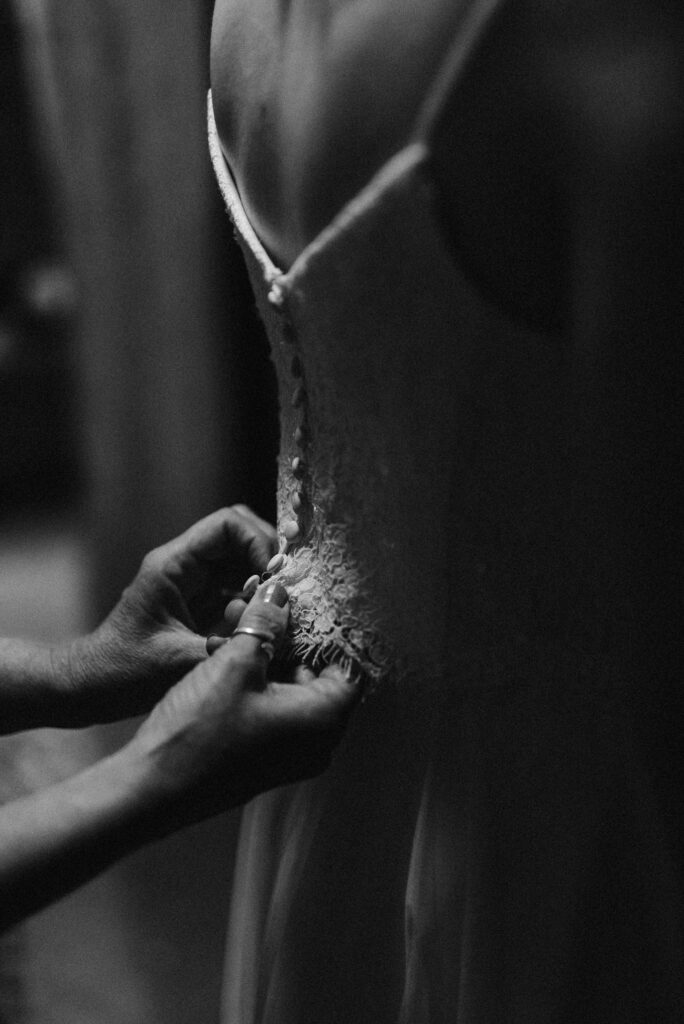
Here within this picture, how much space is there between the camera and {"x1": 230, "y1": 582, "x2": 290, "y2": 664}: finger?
1.99 ft

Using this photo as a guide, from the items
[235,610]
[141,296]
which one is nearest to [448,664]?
[235,610]

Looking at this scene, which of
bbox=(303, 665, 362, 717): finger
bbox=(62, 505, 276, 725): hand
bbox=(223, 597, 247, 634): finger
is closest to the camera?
bbox=(303, 665, 362, 717): finger

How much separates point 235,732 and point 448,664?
122mm

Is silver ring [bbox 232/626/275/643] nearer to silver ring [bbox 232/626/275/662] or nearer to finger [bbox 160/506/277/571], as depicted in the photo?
silver ring [bbox 232/626/275/662]

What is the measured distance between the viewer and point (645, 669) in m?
0.60

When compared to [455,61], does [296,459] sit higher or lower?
lower

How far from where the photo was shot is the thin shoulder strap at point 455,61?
19.3 inches

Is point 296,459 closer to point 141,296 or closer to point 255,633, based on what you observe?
point 255,633

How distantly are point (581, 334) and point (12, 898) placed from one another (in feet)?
1.26

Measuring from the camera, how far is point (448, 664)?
2.00 feet

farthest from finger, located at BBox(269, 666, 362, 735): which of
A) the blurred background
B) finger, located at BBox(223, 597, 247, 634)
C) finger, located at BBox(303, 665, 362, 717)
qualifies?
the blurred background

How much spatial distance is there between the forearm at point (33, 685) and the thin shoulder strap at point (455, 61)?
19.8 inches

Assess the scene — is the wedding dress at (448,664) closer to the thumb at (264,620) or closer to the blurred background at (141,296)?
the thumb at (264,620)

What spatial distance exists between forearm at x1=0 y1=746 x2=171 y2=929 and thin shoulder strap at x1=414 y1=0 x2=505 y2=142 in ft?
1.08
